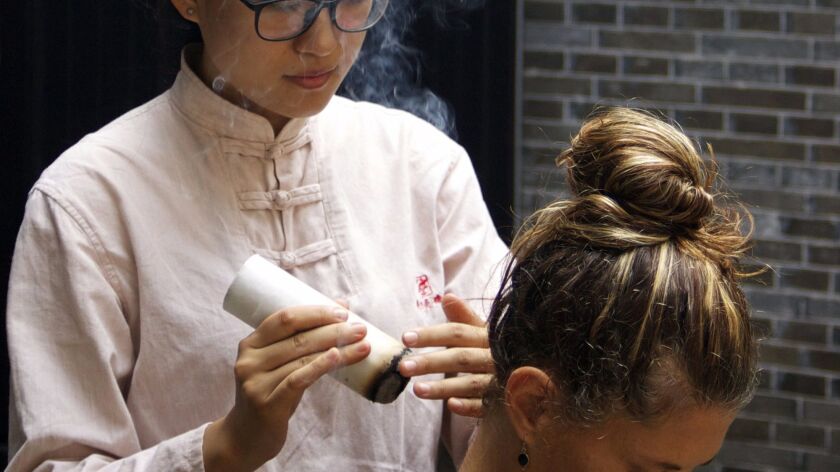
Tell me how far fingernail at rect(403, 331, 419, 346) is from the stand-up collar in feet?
1.05

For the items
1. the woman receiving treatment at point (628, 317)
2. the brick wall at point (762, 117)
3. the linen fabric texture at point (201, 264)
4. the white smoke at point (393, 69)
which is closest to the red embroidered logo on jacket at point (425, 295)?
the linen fabric texture at point (201, 264)

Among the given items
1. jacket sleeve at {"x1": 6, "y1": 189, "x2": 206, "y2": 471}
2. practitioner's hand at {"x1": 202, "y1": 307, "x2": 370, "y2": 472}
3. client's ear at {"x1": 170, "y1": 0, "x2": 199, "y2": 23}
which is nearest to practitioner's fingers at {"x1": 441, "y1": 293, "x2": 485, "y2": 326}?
practitioner's hand at {"x1": 202, "y1": 307, "x2": 370, "y2": 472}

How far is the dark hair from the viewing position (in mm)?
1271

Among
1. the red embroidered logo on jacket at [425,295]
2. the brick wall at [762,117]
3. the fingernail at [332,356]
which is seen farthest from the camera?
the brick wall at [762,117]

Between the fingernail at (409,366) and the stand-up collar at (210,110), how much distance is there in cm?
37

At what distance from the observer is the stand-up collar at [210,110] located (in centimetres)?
143

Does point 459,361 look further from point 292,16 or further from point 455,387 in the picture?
point 292,16

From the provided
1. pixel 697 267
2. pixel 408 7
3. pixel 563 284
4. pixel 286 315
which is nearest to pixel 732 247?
pixel 697 267

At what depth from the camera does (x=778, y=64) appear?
10.3 feet

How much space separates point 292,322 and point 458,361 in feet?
0.83

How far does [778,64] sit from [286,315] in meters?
2.27

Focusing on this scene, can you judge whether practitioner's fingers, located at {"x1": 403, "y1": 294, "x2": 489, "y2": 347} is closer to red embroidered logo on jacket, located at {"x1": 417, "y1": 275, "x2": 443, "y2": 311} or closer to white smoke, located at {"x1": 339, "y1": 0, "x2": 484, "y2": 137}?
red embroidered logo on jacket, located at {"x1": 417, "y1": 275, "x2": 443, "y2": 311}

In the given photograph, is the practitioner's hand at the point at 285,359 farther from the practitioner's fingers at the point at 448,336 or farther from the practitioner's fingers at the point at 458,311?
the practitioner's fingers at the point at 458,311

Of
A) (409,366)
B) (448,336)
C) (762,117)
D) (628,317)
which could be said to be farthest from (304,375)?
(762,117)
